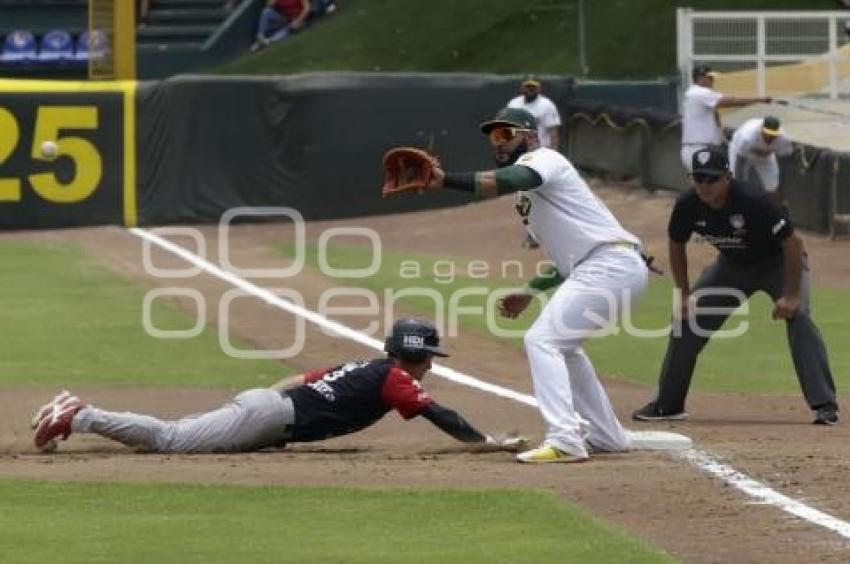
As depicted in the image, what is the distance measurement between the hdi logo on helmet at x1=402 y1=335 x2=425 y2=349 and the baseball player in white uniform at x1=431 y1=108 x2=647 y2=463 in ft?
1.83

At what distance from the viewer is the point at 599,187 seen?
101 feet

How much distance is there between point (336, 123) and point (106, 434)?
19087 mm

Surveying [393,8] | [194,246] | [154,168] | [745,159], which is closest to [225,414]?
[745,159]

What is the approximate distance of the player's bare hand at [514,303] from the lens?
38.7 ft

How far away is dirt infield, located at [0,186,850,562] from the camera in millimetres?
9172

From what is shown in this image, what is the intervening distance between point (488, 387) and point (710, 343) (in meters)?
3.43

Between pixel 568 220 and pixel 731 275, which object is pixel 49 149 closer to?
pixel 731 275

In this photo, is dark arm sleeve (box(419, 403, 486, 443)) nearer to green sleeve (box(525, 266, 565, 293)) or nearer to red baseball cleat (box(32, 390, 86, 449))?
green sleeve (box(525, 266, 565, 293))

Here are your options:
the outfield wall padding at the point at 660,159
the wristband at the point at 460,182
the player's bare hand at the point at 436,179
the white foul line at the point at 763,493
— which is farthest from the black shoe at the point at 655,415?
the outfield wall padding at the point at 660,159

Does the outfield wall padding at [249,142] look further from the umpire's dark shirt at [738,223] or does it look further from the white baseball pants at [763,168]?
the umpire's dark shirt at [738,223]

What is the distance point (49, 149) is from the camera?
28984mm

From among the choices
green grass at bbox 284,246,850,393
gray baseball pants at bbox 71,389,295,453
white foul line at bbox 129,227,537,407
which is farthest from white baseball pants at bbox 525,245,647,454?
green grass at bbox 284,246,850,393

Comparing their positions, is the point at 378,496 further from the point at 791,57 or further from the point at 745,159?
the point at 791,57

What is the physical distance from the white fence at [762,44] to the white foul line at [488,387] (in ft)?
27.5
